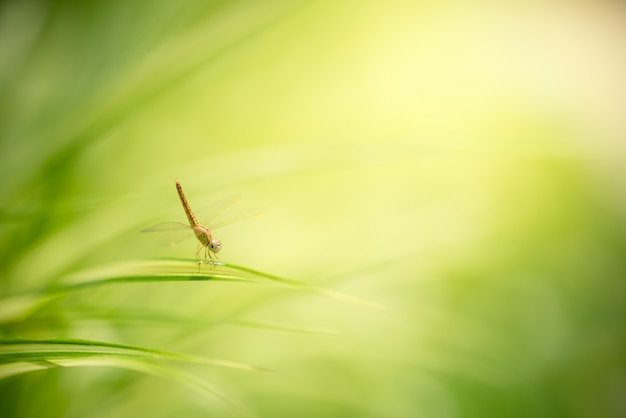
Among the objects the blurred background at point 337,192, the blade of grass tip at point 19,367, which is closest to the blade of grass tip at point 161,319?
the blurred background at point 337,192

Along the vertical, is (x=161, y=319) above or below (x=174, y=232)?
below

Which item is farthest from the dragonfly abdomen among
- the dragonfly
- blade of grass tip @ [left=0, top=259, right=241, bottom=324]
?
blade of grass tip @ [left=0, top=259, right=241, bottom=324]

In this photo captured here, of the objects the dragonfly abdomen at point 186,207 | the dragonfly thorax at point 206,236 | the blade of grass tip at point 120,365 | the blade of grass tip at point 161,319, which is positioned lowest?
the blade of grass tip at point 120,365

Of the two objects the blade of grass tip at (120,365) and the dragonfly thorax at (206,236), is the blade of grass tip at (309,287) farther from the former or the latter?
the dragonfly thorax at (206,236)

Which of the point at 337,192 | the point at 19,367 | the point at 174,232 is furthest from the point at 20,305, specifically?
the point at 337,192

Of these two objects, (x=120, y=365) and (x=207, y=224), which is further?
(x=207, y=224)

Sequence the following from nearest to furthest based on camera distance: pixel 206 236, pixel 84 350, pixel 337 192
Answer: pixel 84 350, pixel 206 236, pixel 337 192

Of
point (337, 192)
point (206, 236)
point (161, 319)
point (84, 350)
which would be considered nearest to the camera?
point (84, 350)

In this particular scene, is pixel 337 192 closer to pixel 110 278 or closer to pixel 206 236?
pixel 206 236
